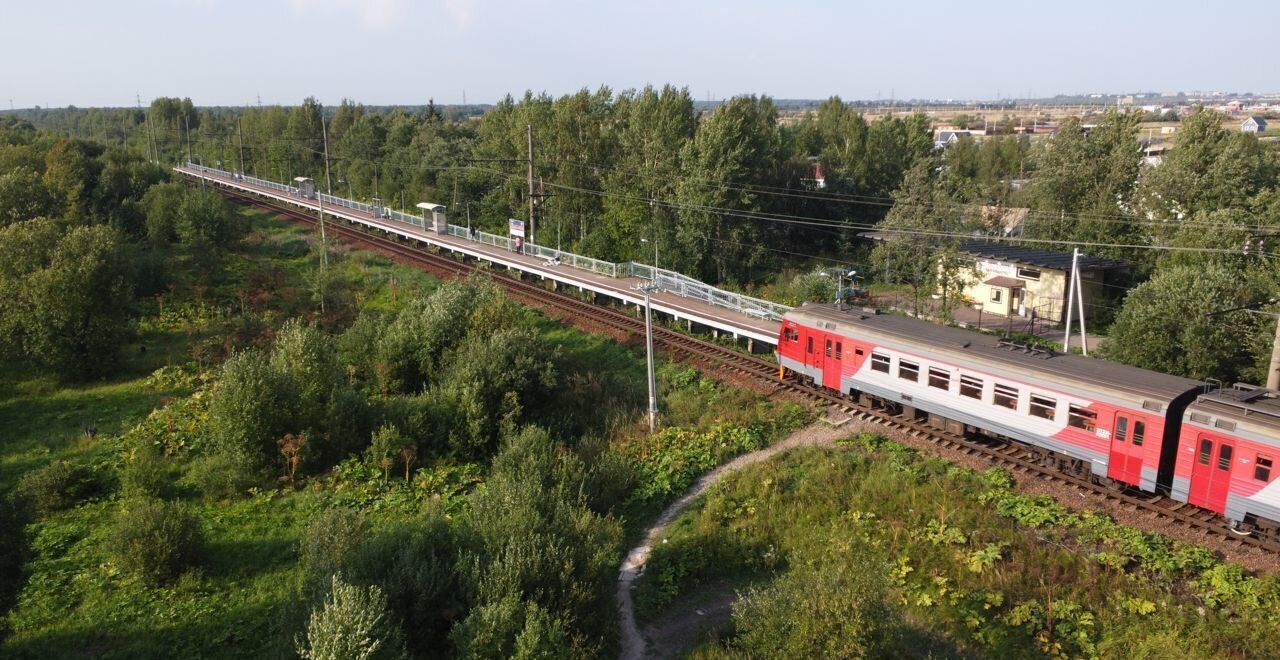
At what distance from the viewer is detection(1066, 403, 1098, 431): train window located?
696 inches

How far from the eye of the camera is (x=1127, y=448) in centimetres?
1714

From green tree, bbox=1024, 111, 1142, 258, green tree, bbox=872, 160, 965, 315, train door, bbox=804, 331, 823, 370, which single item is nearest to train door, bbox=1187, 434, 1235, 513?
train door, bbox=804, 331, 823, 370

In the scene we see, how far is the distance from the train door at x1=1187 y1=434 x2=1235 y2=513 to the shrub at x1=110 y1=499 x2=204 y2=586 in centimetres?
2097

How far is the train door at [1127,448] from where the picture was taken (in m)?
16.9

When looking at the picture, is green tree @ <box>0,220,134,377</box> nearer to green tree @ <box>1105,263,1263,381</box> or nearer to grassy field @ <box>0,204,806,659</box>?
grassy field @ <box>0,204,806,659</box>

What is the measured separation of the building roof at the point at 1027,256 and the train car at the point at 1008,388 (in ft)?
39.0

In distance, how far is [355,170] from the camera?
74500 millimetres

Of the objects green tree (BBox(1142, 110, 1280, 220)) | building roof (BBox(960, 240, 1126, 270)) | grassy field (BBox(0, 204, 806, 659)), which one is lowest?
grassy field (BBox(0, 204, 806, 659))

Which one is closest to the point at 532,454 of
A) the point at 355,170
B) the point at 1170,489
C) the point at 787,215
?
the point at 1170,489

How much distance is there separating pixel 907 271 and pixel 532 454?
20.8 m

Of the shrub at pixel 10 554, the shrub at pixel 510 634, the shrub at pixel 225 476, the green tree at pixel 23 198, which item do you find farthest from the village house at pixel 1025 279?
the green tree at pixel 23 198

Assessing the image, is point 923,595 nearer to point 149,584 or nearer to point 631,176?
point 149,584

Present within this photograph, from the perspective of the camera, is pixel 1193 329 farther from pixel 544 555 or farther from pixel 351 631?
pixel 351 631

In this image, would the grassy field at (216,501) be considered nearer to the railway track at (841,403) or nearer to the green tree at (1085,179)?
the railway track at (841,403)
